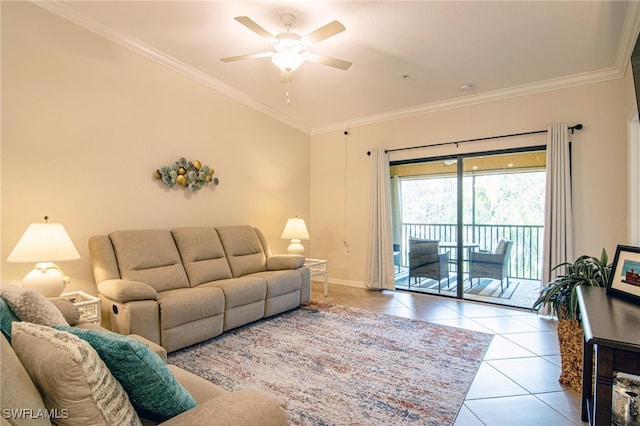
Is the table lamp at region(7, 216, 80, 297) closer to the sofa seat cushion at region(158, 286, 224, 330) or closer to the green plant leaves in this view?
the sofa seat cushion at region(158, 286, 224, 330)

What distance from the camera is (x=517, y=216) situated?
4223 millimetres

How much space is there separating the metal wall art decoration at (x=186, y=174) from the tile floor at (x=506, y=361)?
2.23 metres

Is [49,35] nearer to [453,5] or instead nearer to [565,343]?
[453,5]

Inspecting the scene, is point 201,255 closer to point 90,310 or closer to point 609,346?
point 90,310

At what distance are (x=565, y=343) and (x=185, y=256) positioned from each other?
338cm

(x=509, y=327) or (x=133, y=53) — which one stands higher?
(x=133, y=53)

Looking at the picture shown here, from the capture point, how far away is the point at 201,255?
11.4 feet

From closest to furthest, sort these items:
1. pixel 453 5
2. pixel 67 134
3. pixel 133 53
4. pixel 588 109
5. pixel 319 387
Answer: pixel 319 387 → pixel 453 5 → pixel 67 134 → pixel 133 53 → pixel 588 109

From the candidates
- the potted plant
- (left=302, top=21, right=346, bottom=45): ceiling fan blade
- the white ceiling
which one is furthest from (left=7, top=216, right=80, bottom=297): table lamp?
the potted plant

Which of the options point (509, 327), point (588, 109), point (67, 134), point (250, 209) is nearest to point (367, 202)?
point (250, 209)

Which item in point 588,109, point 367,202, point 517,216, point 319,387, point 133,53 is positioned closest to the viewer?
point 319,387

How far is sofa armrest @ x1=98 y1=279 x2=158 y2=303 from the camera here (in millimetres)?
2432

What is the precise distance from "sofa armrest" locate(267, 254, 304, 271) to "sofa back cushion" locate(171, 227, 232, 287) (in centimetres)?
58

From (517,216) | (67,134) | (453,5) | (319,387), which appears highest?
(453,5)
